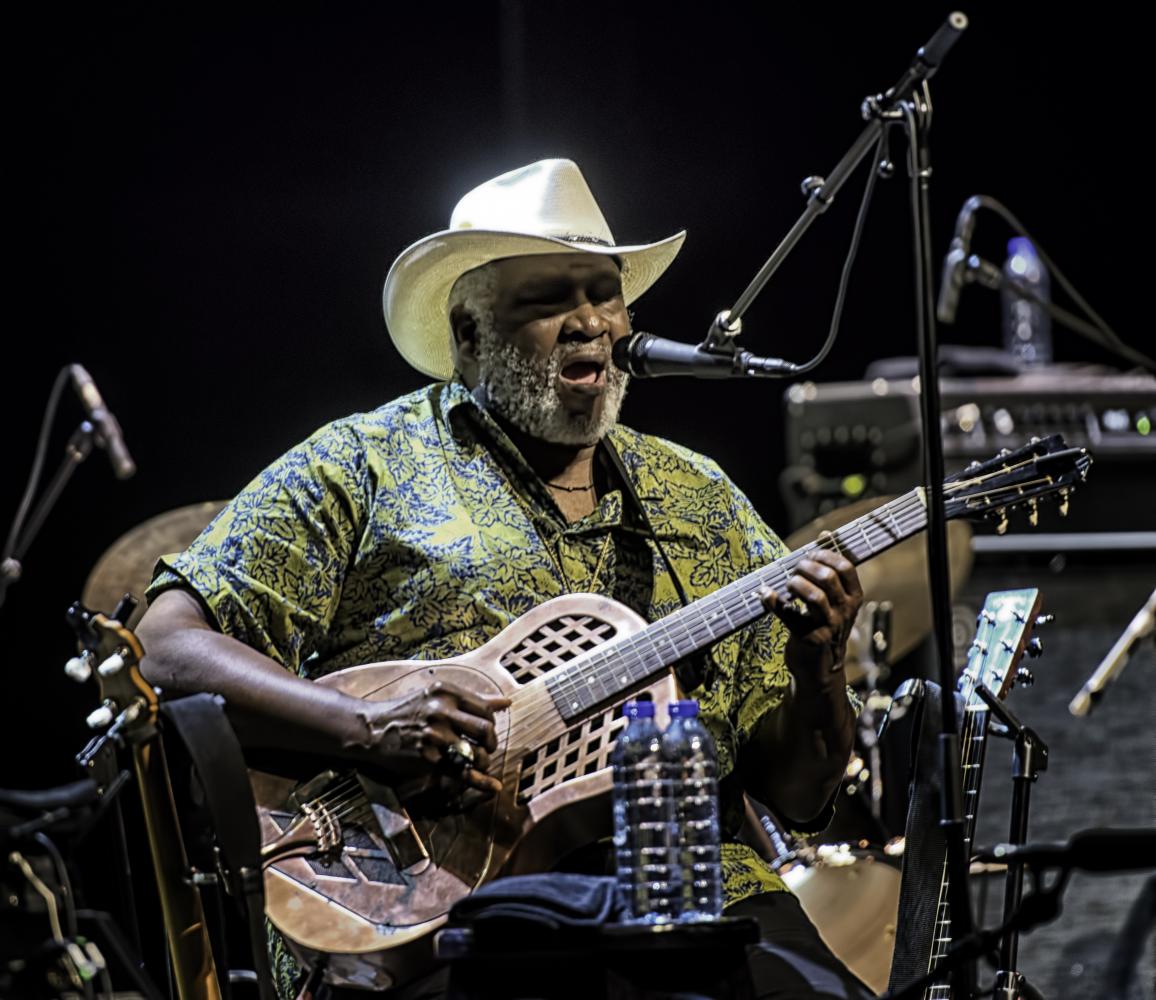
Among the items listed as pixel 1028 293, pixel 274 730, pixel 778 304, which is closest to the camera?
pixel 274 730

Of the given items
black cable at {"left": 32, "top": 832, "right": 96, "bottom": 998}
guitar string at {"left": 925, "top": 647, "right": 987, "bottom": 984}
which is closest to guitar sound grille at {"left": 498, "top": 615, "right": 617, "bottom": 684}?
guitar string at {"left": 925, "top": 647, "right": 987, "bottom": 984}

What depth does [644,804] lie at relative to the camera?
254cm

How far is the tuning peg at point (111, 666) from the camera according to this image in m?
2.49

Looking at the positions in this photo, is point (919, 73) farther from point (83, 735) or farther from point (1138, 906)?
point (83, 735)

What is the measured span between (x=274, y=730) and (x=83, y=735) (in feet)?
10.5

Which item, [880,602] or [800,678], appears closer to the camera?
[800,678]

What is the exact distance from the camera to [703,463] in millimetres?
3551

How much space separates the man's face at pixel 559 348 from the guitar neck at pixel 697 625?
551 mm

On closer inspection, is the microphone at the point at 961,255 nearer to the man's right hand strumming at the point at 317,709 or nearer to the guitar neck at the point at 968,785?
the guitar neck at the point at 968,785

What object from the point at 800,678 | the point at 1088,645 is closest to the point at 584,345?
the point at 800,678

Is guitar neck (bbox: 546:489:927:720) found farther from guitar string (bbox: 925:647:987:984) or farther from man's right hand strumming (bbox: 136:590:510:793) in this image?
guitar string (bbox: 925:647:987:984)

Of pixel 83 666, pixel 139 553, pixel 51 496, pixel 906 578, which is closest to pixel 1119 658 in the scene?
pixel 906 578

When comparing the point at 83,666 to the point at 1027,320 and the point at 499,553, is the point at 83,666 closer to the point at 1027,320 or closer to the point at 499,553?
the point at 499,553

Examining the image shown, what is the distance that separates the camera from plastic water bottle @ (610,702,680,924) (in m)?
2.43
